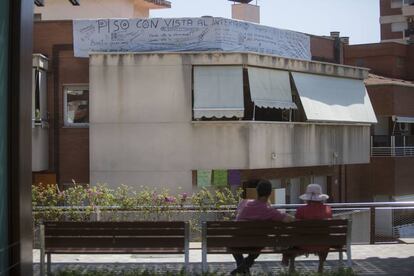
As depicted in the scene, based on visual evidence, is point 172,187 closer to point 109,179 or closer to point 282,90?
point 109,179

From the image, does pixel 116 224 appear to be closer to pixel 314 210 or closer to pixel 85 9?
pixel 314 210

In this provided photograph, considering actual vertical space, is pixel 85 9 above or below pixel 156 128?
above

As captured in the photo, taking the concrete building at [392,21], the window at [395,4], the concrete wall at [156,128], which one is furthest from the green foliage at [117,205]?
the window at [395,4]

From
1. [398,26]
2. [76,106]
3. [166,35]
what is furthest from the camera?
[398,26]

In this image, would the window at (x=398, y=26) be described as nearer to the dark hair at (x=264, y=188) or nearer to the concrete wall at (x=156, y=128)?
the concrete wall at (x=156, y=128)

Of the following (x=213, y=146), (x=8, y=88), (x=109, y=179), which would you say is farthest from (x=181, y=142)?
(x=8, y=88)

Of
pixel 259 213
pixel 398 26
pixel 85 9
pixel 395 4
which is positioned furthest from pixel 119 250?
pixel 395 4

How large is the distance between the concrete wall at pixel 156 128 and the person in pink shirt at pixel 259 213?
12.8 metres

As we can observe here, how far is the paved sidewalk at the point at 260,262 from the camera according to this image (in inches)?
383

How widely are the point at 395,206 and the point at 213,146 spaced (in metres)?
10.3

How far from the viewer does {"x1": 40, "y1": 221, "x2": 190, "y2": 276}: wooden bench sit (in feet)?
29.9

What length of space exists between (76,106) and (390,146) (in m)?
16.6

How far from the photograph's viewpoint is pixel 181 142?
2223cm

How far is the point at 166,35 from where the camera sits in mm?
22891
